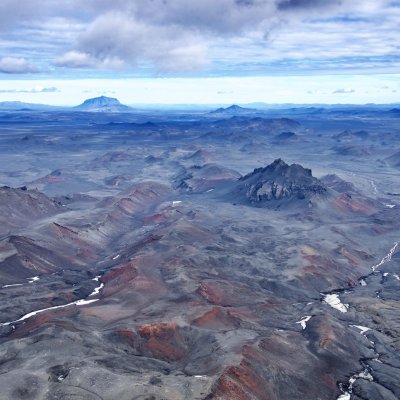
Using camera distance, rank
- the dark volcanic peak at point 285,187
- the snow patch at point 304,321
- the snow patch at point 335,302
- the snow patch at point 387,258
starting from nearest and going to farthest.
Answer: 1. the snow patch at point 304,321
2. the snow patch at point 335,302
3. the snow patch at point 387,258
4. the dark volcanic peak at point 285,187

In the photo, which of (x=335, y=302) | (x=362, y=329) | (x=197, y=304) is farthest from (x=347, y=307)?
(x=197, y=304)

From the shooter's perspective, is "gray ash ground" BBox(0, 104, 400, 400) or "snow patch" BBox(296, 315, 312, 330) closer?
"gray ash ground" BBox(0, 104, 400, 400)

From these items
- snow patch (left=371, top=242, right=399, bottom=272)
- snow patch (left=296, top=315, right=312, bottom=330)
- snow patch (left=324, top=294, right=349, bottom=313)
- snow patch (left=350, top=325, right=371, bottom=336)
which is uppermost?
snow patch (left=296, top=315, right=312, bottom=330)

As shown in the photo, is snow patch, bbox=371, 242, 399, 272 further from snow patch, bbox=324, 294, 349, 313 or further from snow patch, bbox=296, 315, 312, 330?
snow patch, bbox=296, 315, 312, 330

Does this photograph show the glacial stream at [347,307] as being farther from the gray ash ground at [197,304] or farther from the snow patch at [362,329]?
the gray ash ground at [197,304]

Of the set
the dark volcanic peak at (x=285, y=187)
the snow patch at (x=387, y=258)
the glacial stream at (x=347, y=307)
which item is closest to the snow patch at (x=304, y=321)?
the glacial stream at (x=347, y=307)

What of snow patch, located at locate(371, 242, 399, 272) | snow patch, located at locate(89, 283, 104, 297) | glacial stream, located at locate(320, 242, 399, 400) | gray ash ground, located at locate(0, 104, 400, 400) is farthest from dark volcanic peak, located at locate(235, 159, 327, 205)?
snow patch, located at locate(89, 283, 104, 297)

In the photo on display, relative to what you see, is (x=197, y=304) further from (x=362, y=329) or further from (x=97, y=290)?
(x=362, y=329)

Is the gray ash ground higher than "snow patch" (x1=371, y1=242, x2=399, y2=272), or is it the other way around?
Result: the gray ash ground

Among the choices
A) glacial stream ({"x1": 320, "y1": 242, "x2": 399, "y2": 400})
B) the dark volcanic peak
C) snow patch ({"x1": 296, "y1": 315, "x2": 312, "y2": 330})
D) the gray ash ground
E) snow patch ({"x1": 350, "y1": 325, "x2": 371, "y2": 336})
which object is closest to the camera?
the gray ash ground

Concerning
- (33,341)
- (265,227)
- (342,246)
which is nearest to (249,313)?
(33,341)

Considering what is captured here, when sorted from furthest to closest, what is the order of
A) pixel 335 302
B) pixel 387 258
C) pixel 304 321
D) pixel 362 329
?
pixel 387 258 → pixel 335 302 → pixel 362 329 → pixel 304 321
